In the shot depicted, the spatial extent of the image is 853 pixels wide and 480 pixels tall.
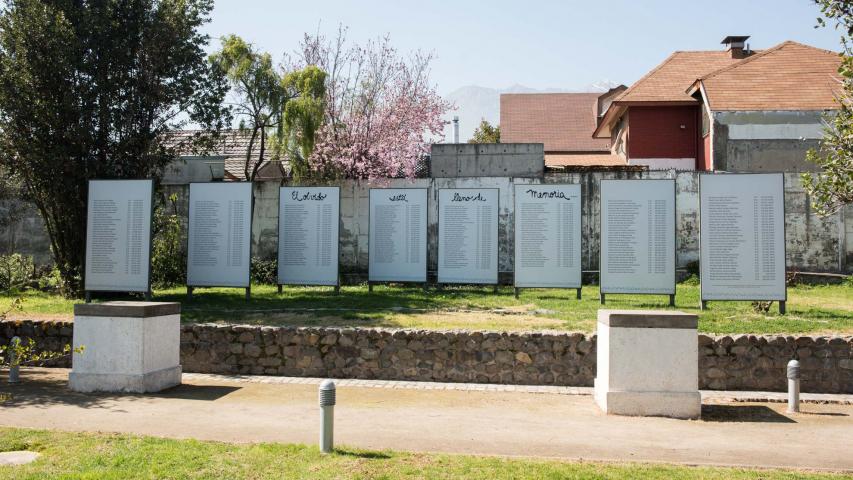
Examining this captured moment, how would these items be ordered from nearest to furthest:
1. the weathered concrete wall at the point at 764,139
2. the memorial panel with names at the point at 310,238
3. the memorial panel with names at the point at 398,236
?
the memorial panel with names at the point at 310,238 < the memorial panel with names at the point at 398,236 < the weathered concrete wall at the point at 764,139

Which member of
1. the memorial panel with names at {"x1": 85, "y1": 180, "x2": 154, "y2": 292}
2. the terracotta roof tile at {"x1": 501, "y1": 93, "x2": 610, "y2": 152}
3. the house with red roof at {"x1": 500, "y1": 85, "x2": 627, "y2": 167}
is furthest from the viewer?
the terracotta roof tile at {"x1": 501, "y1": 93, "x2": 610, "y2": 152}

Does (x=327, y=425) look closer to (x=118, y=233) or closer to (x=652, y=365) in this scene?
(x=652, y=365)

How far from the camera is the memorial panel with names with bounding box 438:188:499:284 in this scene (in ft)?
58.7

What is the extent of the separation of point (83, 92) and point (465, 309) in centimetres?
1066

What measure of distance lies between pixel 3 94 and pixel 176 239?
20.7 ft

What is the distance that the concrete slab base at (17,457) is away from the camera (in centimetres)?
652

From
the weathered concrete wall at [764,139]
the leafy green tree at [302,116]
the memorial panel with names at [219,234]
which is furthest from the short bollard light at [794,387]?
the weathered concrete wall at [764,139]

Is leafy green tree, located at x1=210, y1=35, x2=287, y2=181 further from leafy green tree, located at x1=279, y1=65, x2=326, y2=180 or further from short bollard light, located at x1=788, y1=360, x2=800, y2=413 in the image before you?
short bollard light, located at x1=788, y1=360, x2=800, y2=413

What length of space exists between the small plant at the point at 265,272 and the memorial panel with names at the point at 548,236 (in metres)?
8.45

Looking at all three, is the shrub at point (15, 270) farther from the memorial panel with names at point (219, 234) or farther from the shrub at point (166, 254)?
the memorial panel with names at point (219, 234)

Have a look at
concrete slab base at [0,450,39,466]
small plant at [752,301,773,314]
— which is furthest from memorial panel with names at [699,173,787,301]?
concrete slab base at [0,450,39,466]

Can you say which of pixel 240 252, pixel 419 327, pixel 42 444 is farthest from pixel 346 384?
pixel 240 252

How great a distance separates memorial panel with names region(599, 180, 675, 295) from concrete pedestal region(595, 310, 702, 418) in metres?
6.17

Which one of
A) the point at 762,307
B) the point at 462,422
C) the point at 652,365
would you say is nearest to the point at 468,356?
the point at 462,422
